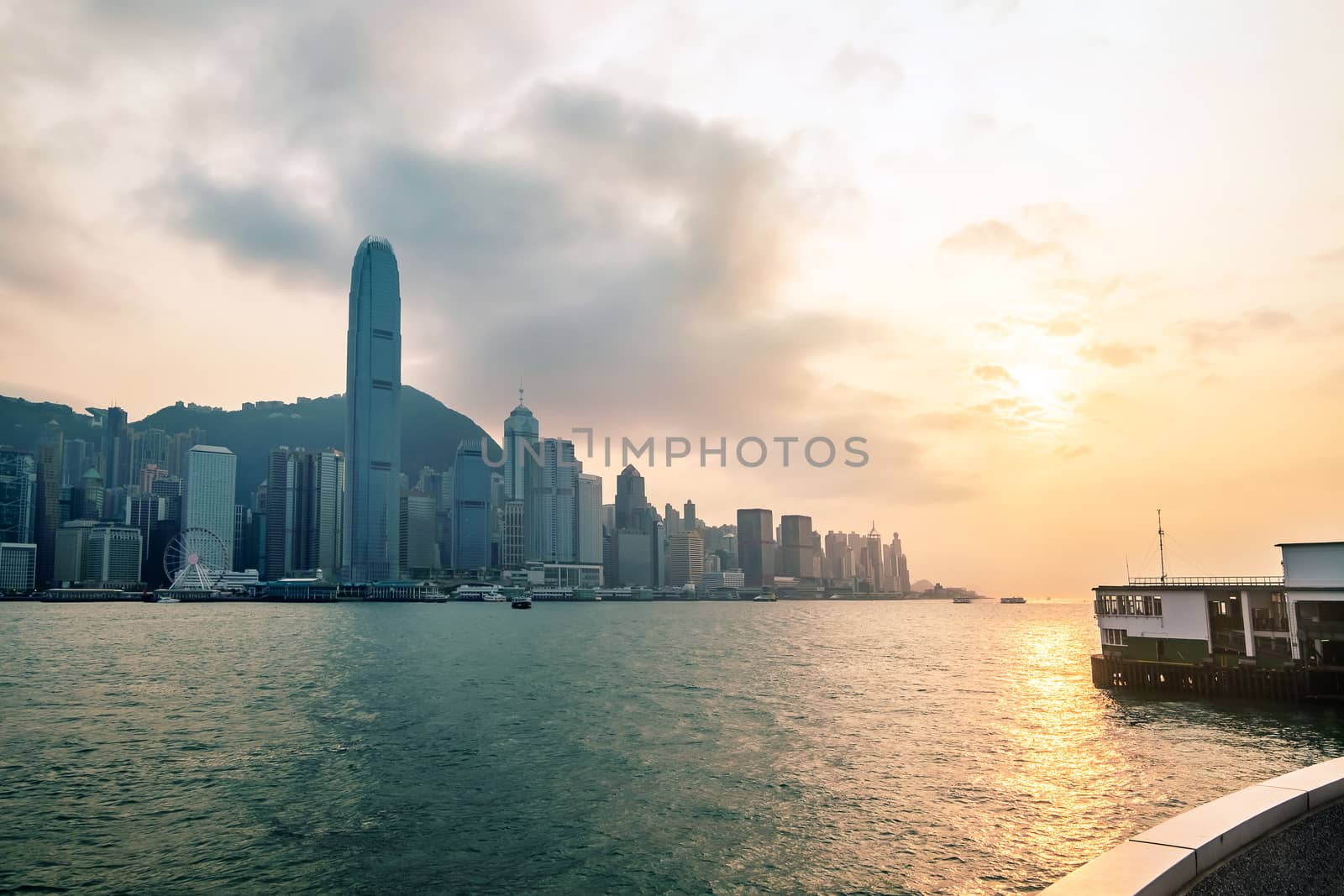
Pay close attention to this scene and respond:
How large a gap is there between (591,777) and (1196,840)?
3572 centimetres

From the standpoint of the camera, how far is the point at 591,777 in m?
39.9

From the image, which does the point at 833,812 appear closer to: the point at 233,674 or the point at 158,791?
the point at 158,791

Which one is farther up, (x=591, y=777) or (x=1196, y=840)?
(x=1196, y=840)

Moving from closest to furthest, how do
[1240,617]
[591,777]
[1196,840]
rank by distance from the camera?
[1196,840], [591,777], [1240,617]

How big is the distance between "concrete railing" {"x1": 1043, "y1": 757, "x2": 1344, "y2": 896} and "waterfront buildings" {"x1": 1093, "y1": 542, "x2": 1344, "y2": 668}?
62.2m

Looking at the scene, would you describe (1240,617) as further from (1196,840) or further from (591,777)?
(1196,840)

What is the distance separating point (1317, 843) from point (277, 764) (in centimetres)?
4507

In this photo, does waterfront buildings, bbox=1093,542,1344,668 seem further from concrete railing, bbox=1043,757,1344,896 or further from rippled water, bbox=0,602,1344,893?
concrete railing, bbox=1043,757,1344,896

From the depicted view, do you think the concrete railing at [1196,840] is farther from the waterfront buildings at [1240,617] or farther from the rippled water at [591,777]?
the waterfront buildings at [1240,617]

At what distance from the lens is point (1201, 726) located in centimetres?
5553

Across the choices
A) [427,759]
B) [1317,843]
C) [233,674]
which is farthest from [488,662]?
[1317,843]

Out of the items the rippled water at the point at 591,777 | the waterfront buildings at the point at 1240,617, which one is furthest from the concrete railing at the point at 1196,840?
the waterfront buildings at the point at 1240,617

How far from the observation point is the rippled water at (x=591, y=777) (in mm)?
27750

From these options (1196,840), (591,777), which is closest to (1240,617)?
(591,777)
